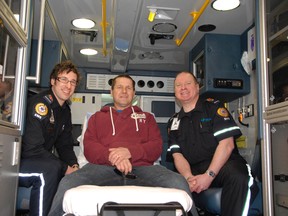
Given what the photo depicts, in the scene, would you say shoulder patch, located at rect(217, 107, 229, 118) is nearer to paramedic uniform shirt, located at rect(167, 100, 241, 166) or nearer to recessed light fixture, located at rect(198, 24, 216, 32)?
paramedic uniform shirt, located at rect(167, 100, 241, 166)

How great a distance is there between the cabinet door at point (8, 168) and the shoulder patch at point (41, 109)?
335mm

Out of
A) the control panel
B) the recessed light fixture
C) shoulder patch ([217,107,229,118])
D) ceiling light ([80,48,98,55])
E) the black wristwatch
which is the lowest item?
the black wristwatch

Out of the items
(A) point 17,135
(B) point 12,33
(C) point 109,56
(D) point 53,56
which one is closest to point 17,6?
(B) point 12,33

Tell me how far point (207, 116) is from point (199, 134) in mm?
177

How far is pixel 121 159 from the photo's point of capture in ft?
6.65

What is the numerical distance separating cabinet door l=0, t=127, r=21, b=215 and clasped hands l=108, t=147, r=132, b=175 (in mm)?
623

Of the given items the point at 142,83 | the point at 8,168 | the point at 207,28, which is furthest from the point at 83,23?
the point at 8,168

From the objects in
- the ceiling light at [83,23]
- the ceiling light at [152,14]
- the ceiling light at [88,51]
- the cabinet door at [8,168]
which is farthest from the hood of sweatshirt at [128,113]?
the ceiling light at [88,51]

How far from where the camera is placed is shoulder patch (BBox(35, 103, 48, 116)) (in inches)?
92.8

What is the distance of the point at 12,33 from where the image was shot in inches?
74.1

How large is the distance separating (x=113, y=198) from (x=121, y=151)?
2.16 ft

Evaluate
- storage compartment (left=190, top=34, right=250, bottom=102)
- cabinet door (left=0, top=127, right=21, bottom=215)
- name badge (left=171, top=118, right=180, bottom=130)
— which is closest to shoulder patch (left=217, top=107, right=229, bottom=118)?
name badge (left=171, top=118, right=180, bottom=130)

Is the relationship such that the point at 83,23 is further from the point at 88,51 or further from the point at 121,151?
the point at 121,151

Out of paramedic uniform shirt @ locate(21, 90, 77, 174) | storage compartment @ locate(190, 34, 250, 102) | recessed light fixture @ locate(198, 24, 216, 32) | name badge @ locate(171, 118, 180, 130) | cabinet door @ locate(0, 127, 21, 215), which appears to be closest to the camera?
cabinet door @ locate(0, 127, 21, 215)
